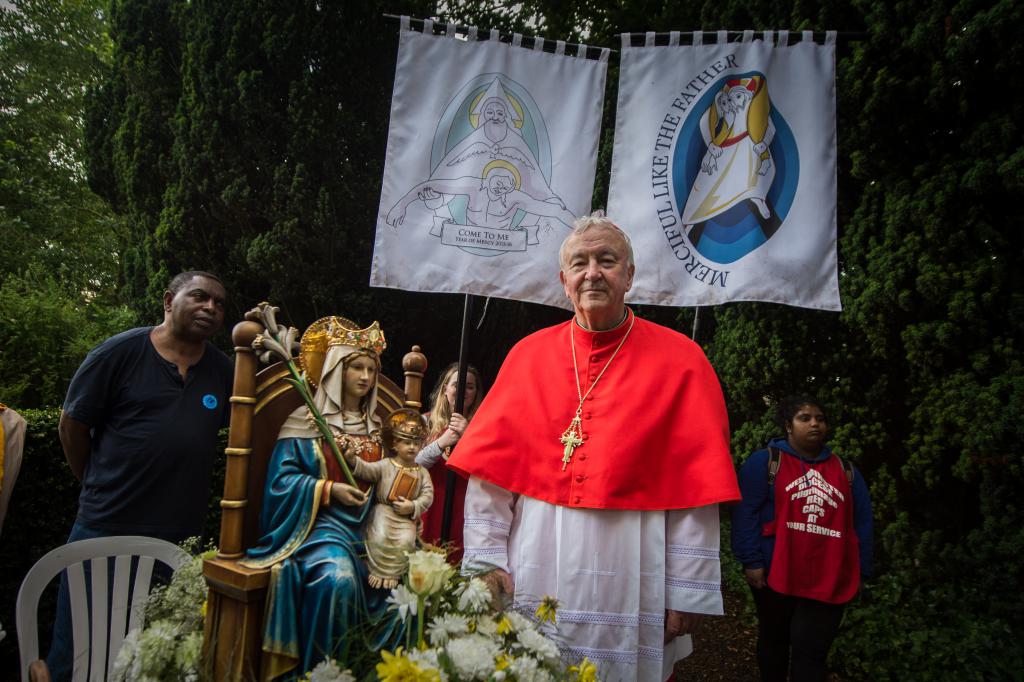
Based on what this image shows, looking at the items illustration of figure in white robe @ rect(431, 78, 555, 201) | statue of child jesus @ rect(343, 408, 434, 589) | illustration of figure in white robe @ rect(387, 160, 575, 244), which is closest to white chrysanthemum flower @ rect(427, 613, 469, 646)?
statue of child jesus @ rect(343, 408, 434, 589)

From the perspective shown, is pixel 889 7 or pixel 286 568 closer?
pixel 286 568

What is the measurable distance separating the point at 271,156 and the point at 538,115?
346 centimetres

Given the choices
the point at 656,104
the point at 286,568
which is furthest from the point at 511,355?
the point at 656,104

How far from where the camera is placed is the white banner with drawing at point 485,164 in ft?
11.5

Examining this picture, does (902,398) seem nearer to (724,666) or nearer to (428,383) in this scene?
(724,666)

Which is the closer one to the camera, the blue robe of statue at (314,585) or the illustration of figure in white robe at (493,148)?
the blue robe of statue at (314,585)

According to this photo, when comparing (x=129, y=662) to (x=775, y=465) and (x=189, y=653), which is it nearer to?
(x=189, y=653)

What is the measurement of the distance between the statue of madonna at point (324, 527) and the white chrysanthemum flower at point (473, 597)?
0.25 metres

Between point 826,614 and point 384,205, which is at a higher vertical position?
point 384,205

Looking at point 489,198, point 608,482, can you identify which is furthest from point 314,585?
point 489,198

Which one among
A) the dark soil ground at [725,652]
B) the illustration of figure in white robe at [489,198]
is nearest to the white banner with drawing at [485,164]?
the illustration of figure in white robe at [489,198]

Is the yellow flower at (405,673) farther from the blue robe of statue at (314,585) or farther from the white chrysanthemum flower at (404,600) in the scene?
the blue robe of statue at (314,585)

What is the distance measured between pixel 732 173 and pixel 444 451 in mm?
2195

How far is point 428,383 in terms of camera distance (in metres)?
6.73
